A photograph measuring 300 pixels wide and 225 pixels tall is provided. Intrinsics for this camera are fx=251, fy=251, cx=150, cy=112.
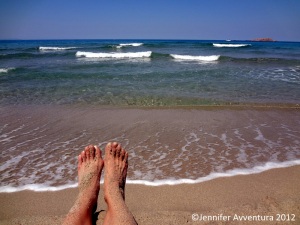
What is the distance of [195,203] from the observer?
2.38m

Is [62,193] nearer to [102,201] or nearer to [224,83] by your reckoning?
[102,201]

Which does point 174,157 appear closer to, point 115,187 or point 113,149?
point 113,149

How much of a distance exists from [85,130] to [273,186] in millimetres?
3079

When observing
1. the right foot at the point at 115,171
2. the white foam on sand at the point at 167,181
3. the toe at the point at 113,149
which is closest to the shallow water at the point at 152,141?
the white foam on sand at the point at 167,181

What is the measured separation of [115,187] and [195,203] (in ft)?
2.60

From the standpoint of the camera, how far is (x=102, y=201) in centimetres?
252

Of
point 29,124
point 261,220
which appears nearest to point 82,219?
point 261,220

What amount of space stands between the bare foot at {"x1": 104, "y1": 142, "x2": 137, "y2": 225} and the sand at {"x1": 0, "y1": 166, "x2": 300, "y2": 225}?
144 mm

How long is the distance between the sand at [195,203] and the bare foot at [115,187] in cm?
14

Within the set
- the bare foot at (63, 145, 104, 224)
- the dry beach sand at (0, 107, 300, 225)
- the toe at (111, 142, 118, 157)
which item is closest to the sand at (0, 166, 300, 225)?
the dry beach sand at (0, 107, 300, 225)

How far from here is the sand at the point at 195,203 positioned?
7.13ft

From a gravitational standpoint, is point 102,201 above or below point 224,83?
below

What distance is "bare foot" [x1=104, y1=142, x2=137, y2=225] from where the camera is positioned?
1.98 metres

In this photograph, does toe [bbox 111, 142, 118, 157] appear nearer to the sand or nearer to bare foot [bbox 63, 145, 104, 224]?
bare foot [bbox 63, 145, 104, 224]
